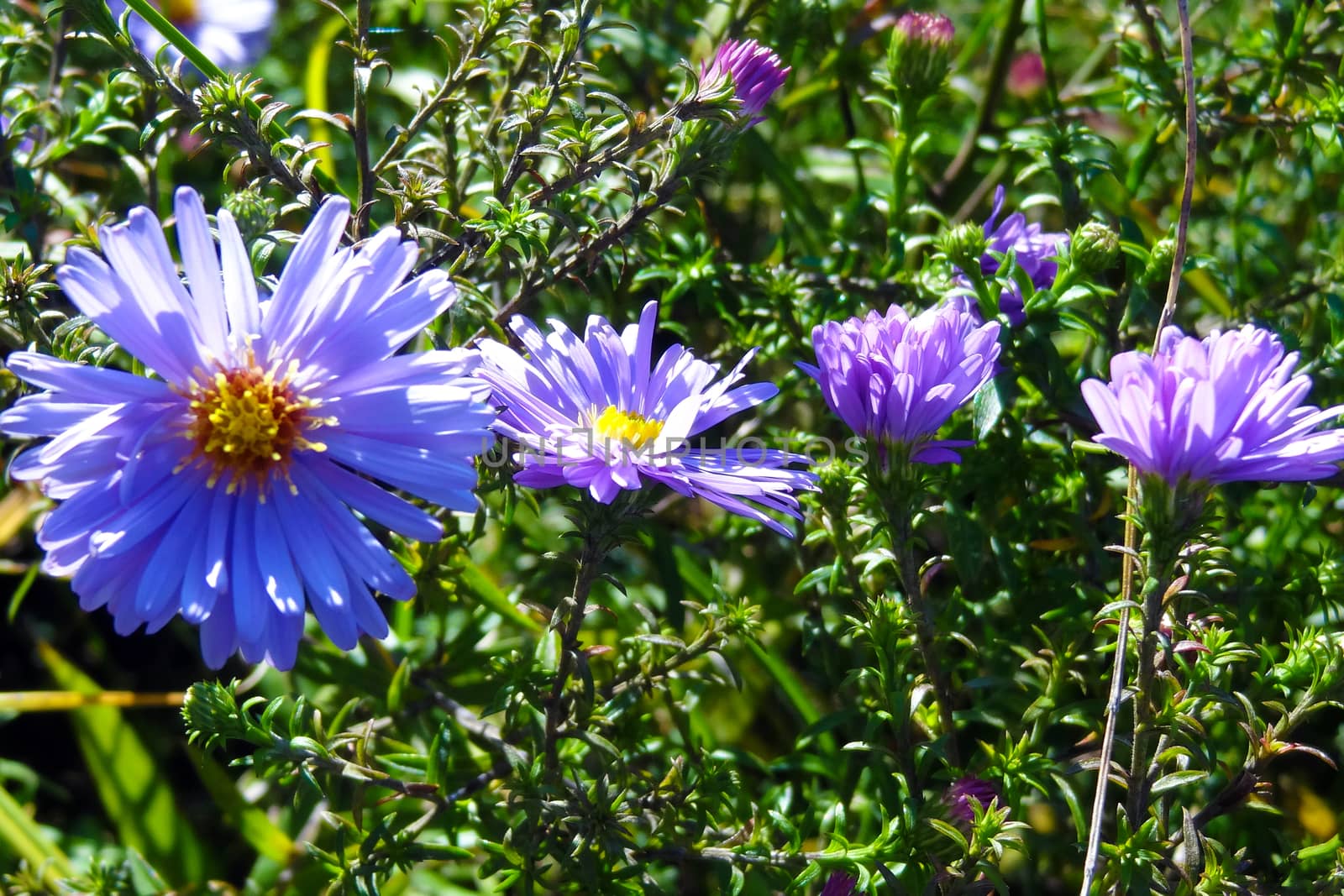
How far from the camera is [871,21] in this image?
2.13 m

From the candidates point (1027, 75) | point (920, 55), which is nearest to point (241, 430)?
point (920, 55)

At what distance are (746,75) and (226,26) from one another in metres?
1.89

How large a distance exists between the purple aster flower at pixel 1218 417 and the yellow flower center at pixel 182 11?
8.15 ft

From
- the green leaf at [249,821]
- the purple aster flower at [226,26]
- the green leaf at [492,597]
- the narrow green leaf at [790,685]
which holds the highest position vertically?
the purple aster flower at [226,26]

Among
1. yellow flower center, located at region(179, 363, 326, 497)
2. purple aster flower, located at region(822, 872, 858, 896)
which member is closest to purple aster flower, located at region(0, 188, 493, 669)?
yellow flower center, located at region(179, 363, 326, 497)

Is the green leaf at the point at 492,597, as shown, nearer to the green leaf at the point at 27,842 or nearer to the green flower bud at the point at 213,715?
the green flower bud at the point at 213,715

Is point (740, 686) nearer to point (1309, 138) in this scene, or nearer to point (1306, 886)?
point (1306, 886)

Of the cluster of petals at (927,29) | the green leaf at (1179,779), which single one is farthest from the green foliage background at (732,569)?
the cluster of petals at (927,29)

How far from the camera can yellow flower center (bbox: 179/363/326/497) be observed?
1146mm

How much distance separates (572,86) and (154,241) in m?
0.49

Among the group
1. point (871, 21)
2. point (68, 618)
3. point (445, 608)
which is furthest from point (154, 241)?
point (871, 21)

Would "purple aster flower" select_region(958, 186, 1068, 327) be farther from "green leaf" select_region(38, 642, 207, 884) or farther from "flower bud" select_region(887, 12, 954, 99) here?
"green leaf" select_region(38, 642, 207, 884)

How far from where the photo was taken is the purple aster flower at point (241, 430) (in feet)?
3.35

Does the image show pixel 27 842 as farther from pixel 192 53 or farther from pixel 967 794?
pixel 967 794
